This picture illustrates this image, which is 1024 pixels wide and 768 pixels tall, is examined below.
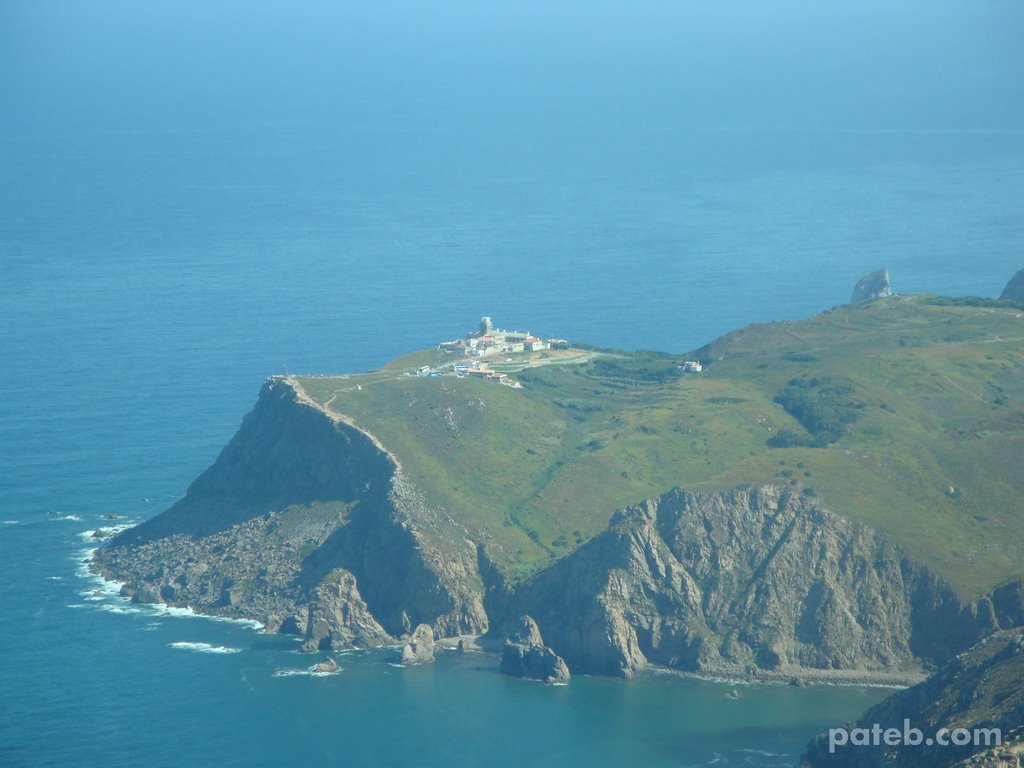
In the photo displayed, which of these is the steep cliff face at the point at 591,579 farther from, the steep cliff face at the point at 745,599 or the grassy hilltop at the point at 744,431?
the grassy hilltop at the point at 744,431

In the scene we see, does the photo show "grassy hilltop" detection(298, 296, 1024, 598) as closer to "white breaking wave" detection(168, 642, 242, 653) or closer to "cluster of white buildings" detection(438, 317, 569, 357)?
"cluster of white buildings" detection(438, 317, 569, 357)

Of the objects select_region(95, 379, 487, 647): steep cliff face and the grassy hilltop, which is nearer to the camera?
select_region(95, 379, 487, 647): steep cliff face

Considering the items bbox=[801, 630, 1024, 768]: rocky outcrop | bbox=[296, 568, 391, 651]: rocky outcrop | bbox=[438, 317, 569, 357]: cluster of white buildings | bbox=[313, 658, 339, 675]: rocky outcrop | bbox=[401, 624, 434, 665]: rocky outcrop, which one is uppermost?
bbox=[438, 317, 569, 357]: cluster of white buildings

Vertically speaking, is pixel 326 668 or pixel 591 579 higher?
pixel 591 579

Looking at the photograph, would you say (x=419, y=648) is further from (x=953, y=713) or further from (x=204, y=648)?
(x=953, y=713)

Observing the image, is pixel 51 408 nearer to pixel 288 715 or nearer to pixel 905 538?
pixel 288 715

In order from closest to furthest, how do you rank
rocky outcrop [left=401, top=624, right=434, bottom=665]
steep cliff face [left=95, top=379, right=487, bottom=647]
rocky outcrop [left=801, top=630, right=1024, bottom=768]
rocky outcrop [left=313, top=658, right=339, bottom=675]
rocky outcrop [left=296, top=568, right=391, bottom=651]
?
rocky outcrop [left=801, top=630, right=1024, bottom=768]
rocky outcrop [left=313, top=658, right=339, bottom=675]
rocky outcrop [left=401, top=624, right=434, bottom=665]
rocky outcrop [left=296, top=568, right=391, bottom=651]
steep cliff face [left=95, top=379, right=487, bottom=647]

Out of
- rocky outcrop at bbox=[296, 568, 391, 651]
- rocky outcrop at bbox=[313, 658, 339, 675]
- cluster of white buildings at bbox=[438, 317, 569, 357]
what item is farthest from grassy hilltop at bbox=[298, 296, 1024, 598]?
rocky outcrop at bbox=[313, 658, 339, 675]

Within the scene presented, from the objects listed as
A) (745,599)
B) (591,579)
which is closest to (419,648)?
(591,579)

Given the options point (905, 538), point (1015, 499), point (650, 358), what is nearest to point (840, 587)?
point (905, 538)
